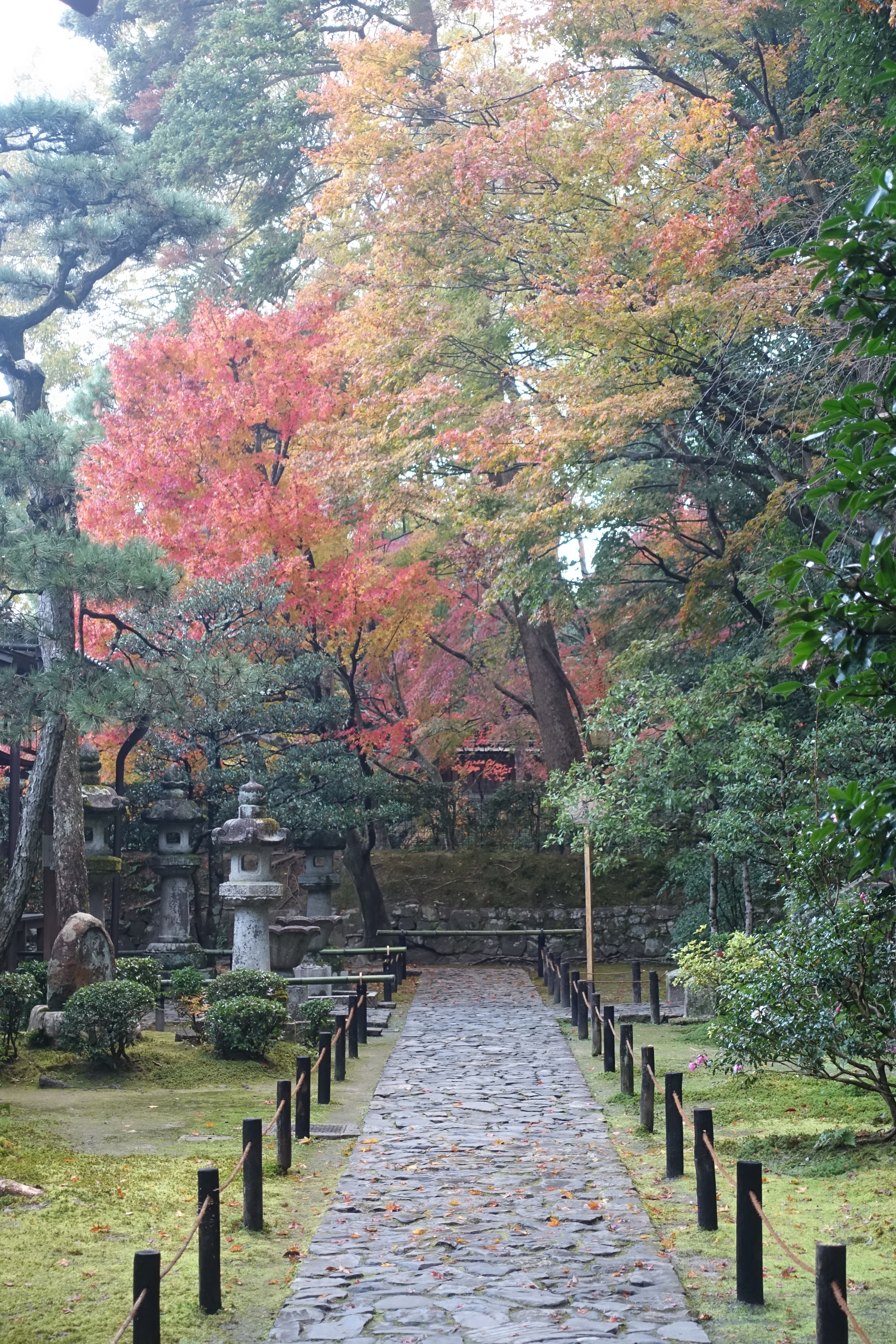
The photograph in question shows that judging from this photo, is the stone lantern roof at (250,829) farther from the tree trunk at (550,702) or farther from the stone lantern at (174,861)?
the tree trunk at (550,702)

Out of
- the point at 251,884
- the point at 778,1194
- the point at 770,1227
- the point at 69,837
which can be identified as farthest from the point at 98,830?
the point at 770,1227

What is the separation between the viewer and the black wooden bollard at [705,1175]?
6605 millimetres

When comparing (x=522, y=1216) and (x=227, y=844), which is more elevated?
(x=227, y=844)

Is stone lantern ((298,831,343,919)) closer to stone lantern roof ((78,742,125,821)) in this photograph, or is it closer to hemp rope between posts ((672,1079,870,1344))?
stone lantern roof ((78,742,125,821))

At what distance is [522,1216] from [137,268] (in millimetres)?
29346

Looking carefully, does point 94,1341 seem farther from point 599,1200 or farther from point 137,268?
Answer: point 137,268

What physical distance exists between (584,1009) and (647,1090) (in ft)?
17.2

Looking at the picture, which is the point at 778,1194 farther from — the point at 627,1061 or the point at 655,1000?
the point at 655,1000

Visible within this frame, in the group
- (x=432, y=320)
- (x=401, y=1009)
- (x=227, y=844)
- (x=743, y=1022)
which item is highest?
(x=432, y=320)

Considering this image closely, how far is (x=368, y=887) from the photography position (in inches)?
915

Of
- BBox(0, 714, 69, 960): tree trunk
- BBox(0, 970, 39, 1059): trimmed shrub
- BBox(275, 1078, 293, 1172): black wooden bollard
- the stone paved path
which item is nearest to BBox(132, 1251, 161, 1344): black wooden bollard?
the stone paved path

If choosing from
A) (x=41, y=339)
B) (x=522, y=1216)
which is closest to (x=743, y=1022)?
(x=522, y=1216)

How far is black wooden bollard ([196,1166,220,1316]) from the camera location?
548 cm

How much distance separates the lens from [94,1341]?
5121 millimetres
